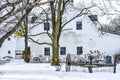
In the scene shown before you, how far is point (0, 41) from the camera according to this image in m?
17.5

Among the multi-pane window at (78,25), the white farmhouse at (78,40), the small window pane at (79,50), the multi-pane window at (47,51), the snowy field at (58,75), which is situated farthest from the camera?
the multi-pane window at (47,51)

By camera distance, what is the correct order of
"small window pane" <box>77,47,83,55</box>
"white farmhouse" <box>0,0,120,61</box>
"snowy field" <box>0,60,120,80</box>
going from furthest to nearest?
"small window pane" <box>77,47,83,55</box> → "white farmhouse" <box>0,0,120,61</box> → "snowy field" <box>0,60,120,80</box>

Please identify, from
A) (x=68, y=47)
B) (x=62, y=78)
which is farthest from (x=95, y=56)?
(x=62, y=78)

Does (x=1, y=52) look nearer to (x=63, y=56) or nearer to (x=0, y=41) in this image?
(x=63, y=56)

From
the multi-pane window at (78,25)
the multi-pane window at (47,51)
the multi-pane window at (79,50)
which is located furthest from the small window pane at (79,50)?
the multi-pane window at (47,51)

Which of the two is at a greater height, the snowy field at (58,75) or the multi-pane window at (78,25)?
the multi-pane window at (78,25)

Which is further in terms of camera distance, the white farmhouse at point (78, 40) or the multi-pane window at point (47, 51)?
the multi-pane window at point (47, 51)

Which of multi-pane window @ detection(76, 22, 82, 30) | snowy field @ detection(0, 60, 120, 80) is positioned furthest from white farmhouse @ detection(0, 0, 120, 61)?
snowy field @ detection(0, 60, 120, 80)

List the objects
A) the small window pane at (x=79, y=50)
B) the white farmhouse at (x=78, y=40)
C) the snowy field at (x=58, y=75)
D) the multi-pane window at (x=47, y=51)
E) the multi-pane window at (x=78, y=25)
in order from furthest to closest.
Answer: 1. the multi-pane window at (x=47, y=51)
2. the small window pane at (x=79, y=50)
3. the multi-pane window at (x=78, y=25)
4. the white farmhouse at (x=78, y=40)
5. the snowy field at (x=58, y=75)

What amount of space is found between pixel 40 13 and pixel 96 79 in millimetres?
22797

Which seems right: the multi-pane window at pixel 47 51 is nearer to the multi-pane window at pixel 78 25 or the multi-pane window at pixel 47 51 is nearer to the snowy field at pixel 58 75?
the multi-pane window at pixel 78 25

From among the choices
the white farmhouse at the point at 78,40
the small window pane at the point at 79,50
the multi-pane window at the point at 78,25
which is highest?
the multi-pane window at the point at 78,25

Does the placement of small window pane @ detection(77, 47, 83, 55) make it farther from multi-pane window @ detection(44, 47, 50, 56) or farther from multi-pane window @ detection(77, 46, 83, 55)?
multi-pane window @ detection(44, 47, 50, 56)

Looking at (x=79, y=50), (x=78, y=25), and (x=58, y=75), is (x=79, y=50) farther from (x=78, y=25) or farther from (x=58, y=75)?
(x=58, y=75)
